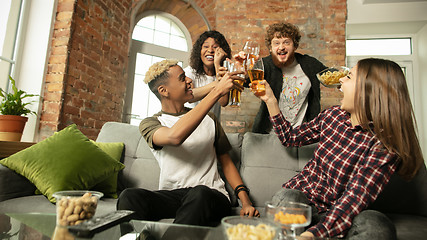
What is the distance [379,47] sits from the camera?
15.3ft

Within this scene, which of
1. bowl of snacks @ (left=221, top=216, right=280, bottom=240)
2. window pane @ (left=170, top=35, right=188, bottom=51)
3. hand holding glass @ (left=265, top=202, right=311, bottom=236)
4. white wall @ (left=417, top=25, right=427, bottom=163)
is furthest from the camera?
white wall @ (left=417, top=25, right=427, bottom=163)

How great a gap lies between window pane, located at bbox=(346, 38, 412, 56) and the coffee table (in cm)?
471

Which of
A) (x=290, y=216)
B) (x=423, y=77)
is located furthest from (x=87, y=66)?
(x=423, y=77)

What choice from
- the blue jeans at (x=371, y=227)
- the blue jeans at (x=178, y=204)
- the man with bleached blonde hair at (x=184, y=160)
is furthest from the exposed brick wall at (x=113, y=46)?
the blue jeans at (x=371, y=227)

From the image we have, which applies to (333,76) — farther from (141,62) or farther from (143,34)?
(143,34)

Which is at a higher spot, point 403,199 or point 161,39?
point 161,39

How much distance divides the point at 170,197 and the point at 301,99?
1195mm

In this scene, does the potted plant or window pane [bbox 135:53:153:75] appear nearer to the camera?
the potted plant

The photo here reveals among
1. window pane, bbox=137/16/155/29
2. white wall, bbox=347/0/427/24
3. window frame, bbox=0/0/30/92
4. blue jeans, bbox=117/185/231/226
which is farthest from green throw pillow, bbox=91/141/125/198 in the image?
white wall, bbox=347/0/427/24

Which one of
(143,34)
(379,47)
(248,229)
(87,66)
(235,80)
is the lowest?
(248,229)

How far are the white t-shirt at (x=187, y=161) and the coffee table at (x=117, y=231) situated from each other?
48 centimetres

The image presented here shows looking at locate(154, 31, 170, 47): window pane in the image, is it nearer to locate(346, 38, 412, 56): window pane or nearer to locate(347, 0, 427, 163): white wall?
locate(347, 0, 427, 163): white wall

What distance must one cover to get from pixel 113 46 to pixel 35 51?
824mm

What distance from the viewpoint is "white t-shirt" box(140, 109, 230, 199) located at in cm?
137
